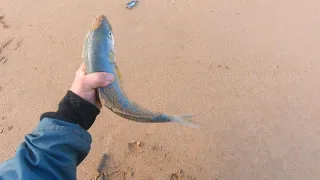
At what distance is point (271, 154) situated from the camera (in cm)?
324

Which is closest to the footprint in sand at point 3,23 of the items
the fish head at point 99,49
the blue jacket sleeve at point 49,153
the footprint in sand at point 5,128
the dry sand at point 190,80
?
the dry sand at point 190,80

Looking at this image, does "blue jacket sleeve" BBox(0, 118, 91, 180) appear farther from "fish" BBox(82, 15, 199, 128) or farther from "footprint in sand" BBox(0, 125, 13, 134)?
"footprint in sand" BBox(0, 125, 13, 134)

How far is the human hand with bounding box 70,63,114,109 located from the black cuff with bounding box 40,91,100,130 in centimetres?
4

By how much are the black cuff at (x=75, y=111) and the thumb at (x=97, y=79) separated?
0.46ft

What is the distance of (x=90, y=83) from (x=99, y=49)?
257 mm

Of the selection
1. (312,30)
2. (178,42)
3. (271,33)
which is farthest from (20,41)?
(312,30)

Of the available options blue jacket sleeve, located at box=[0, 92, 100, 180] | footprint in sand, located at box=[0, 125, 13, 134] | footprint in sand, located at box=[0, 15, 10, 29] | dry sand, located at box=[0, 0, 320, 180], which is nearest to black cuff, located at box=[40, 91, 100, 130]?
blue jacket sleeve, located at box=[0, 92, 100, 180]

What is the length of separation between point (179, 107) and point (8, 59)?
198 centimetres

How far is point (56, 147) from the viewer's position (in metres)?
2.37

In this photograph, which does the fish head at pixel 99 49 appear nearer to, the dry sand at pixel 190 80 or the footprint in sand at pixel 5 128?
the dry sand at pixel 190 80

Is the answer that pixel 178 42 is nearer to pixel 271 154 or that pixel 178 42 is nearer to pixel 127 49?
pixel 127 49

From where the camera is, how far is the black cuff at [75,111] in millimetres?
2580

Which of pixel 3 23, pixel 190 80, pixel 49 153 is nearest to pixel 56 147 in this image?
pixel 49 153

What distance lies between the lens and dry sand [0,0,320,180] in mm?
3275
